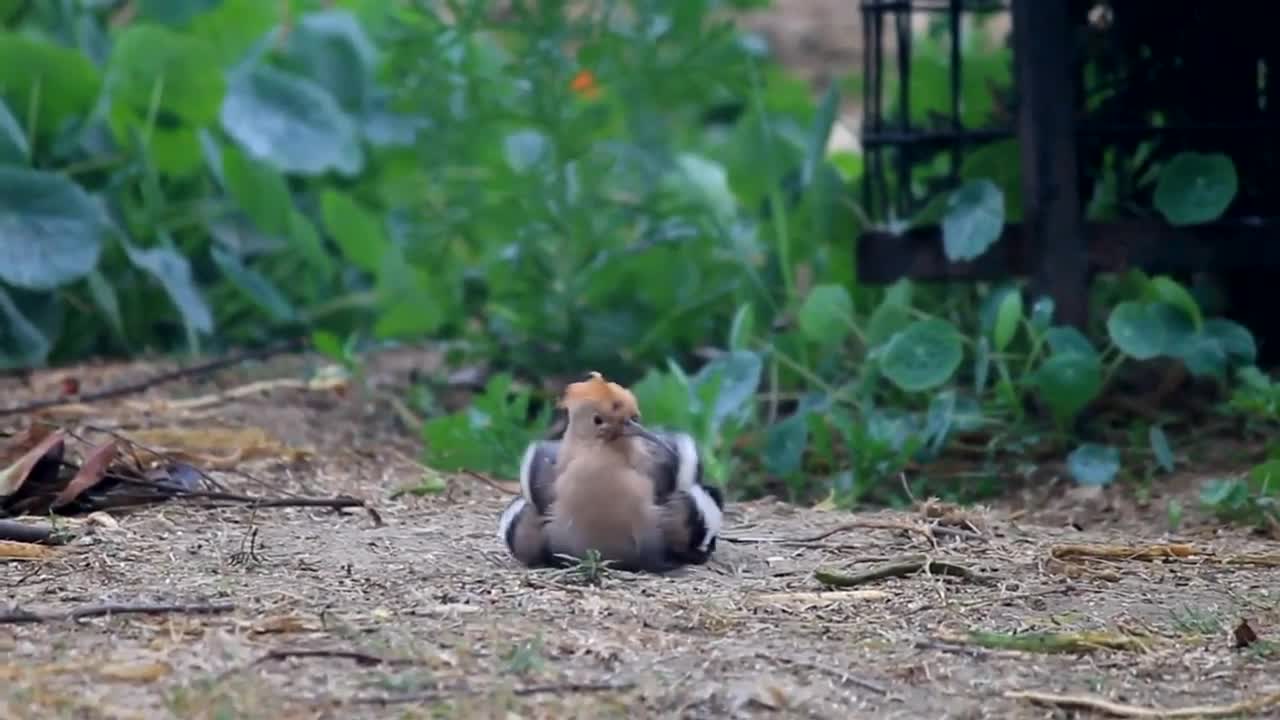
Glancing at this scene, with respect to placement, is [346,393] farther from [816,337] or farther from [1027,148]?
[1027,148]

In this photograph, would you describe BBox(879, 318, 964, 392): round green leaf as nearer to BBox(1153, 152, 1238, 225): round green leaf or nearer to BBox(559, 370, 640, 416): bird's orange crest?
BBox(1153, 152, 1238, 225): round green leaf

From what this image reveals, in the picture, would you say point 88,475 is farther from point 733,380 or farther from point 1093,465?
point 1093,465

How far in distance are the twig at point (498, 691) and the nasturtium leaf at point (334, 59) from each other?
5.13 metres

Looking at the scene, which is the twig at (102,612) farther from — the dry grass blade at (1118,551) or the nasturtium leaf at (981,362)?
the nasturtium leaf at (981,362)

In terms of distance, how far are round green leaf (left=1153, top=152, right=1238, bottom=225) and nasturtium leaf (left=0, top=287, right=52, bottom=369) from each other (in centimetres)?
356

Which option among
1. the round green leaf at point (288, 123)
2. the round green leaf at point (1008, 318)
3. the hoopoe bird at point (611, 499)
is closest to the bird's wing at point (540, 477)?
the hoopoe bird at point (611, 499)

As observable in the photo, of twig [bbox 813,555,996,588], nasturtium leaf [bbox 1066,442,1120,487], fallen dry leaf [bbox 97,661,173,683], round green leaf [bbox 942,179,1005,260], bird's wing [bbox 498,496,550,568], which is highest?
round green leaf [bbox 942,179,1005,260]

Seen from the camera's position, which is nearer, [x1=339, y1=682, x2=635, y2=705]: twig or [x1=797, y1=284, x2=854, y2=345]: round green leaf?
[x1=339, y1=682, x2=635, y2=705]: twig

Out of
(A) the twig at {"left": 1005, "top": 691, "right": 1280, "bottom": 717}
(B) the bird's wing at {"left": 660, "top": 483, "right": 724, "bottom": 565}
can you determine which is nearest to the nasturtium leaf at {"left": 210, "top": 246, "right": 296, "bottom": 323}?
(B) the bird's wing at {"left": 660, "top": 483, "right": 724, "bottom": 565}

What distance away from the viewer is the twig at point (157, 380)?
5.64 metres

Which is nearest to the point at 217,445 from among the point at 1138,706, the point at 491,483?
the point at 491,483

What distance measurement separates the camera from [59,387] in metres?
6.31

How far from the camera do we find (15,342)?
6.54 meters

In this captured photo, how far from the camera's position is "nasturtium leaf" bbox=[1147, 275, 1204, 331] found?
5.42 m
